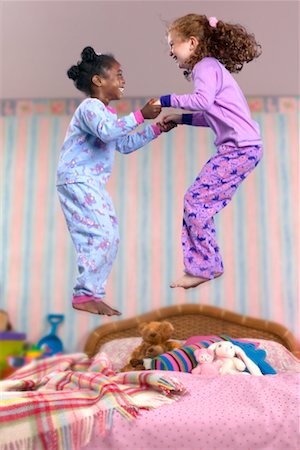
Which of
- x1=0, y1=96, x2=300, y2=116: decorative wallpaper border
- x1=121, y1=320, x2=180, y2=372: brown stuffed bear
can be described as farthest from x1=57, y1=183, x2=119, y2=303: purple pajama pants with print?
x1=121, y1=320, x2=180, y2=372: brown stuffed bear

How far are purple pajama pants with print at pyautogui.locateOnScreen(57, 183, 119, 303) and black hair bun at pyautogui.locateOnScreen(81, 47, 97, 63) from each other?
194mm

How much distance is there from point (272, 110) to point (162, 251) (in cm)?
76

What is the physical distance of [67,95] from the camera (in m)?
0.96

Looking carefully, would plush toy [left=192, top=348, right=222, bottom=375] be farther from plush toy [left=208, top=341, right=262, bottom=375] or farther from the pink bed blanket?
the pink bed blanket

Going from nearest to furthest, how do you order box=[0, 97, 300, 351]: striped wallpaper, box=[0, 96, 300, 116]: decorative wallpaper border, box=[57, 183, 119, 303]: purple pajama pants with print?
box=[57, 183, 119, 303]: purple pajama pants with print
box=[0, 96, 300, 116]: decorative wallpaper border
box=[0, 97, 300, 351]: striped wallpaper

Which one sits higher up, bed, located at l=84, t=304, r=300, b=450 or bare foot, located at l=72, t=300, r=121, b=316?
bare foot, located at l=72, t=300, r=121, b=316

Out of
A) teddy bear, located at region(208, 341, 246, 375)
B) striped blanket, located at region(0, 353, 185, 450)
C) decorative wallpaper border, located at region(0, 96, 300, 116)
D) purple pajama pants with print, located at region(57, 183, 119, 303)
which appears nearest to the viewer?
purple pajama pants with print, located at region(57, 183, 119, 303)

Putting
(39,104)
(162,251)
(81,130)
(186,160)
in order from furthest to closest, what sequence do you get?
1. (162,251)
2. (186,160)
3. (39,104)
4. (81,130)

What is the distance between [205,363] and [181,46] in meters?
1.03

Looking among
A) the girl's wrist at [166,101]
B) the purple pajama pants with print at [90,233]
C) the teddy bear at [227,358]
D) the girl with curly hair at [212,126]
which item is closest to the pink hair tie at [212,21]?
the girl with curly hair at [212,126]

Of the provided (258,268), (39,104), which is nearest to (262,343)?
(258,268)

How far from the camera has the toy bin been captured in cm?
216

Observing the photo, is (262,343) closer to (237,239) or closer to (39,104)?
(237,239)

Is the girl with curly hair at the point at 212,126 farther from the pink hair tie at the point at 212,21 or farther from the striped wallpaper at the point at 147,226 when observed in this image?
the striped wallpaper at the point at 147,226
